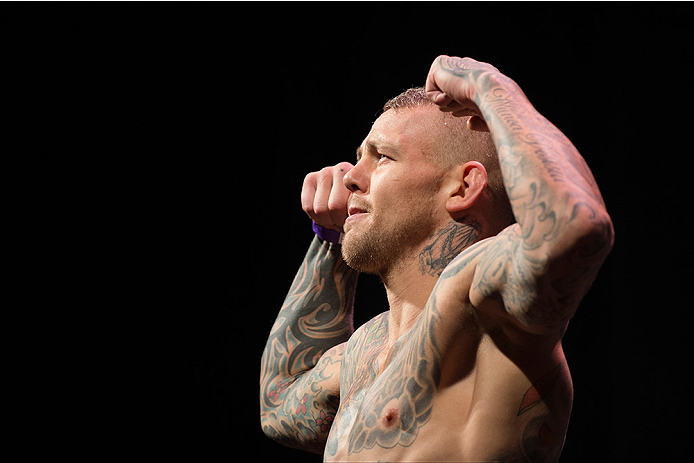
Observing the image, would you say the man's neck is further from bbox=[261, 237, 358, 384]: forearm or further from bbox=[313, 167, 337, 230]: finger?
bbox=[261, 237, 358, 384]: forearm

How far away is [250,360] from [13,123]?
99 cm

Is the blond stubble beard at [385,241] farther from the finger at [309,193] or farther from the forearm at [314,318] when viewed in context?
the forearm at [314,318]

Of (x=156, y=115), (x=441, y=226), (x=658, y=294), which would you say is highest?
(x=156, y=115)

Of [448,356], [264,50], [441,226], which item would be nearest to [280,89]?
[264,50]

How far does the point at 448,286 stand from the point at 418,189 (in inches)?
12.1

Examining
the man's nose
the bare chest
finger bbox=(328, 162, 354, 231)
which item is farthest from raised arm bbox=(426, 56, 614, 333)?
finger bbox=(328, 162, 354, 231)

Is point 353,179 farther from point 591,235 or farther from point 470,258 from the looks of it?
point 591,235

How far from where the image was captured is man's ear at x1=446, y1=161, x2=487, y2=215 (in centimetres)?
132

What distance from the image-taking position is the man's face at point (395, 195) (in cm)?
134

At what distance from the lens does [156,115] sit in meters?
2.26

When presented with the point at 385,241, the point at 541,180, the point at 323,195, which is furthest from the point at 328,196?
the point at 541,180

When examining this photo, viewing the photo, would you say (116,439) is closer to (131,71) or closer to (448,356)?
(131,71)

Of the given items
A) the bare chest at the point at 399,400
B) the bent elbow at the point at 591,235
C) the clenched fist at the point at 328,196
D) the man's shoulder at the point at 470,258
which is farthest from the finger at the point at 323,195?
the bent elbow at the point at 591,235

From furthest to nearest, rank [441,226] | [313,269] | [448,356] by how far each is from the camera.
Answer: [313,269], [441,226], [448,356]
